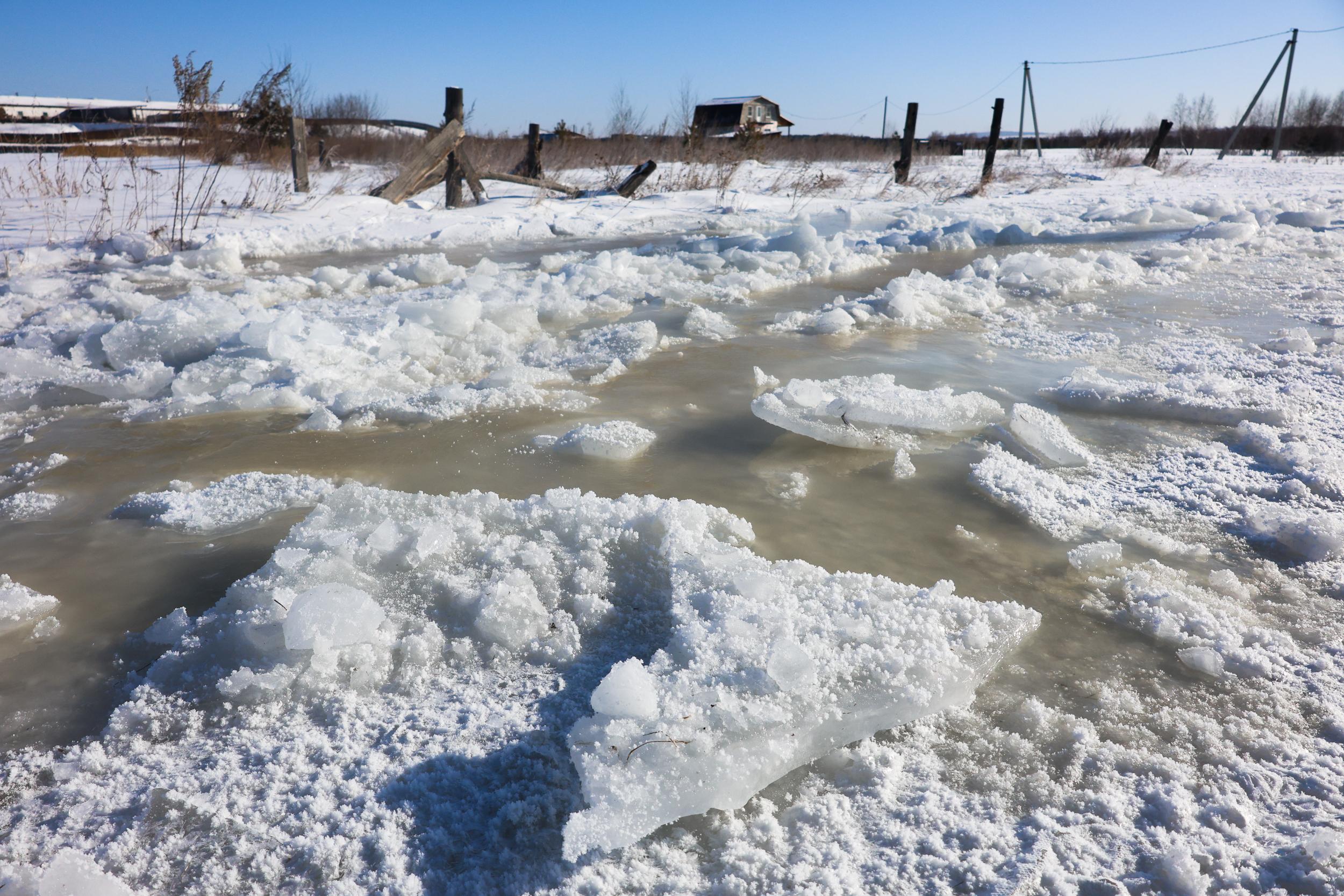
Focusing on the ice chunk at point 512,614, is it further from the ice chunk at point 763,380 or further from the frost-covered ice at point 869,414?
the ice chunk at point 763,380

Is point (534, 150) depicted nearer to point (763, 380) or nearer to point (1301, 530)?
point (763, 380)

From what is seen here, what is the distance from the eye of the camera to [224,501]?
206 centimetres

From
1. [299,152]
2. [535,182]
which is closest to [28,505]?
[299,152]

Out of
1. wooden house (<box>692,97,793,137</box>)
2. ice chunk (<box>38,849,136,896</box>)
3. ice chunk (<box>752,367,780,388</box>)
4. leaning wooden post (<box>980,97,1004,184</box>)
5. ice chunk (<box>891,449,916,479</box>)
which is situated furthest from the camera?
wooden house (<box>692,97,793,137</box>)

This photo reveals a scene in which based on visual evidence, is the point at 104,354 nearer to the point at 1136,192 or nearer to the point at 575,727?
the point at 575,727

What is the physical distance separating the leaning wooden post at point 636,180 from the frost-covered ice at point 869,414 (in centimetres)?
840

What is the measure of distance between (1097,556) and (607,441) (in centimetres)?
142

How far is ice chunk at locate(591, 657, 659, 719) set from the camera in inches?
49.2

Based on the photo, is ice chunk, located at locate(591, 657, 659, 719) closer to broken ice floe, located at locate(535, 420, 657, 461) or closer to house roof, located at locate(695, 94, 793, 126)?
broken ice floe, located at locate(535, 420, 657, 461)

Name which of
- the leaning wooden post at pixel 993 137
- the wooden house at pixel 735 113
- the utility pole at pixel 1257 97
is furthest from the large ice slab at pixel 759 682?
the wooden house at pixel 735 113

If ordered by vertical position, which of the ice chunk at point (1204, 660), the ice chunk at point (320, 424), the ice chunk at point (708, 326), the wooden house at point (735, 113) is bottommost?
the ice chunk at point (1204, 660)

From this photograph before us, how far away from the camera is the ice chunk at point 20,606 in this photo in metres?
1.59

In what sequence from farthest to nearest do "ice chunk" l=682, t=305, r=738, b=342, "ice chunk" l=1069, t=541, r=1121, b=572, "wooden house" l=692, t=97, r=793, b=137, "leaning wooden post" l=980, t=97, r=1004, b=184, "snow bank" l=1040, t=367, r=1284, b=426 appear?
1. "wooden house" l=692, t=97, r=793, b=137
2. "leaning wooden post" l=980, t=97, r=1004, b=184
3. "ice chunk" l=682, t=305, r=738, b=342
4. "snow bank" l=1040, t=367, r=1284, b=426
5. "ice chunk" l=1069, t=541, r=1121, b=572

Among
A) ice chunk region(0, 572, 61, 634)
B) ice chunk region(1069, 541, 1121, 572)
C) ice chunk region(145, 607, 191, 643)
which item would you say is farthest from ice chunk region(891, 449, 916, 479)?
ice chunk region(0, 572, 61, 634)
